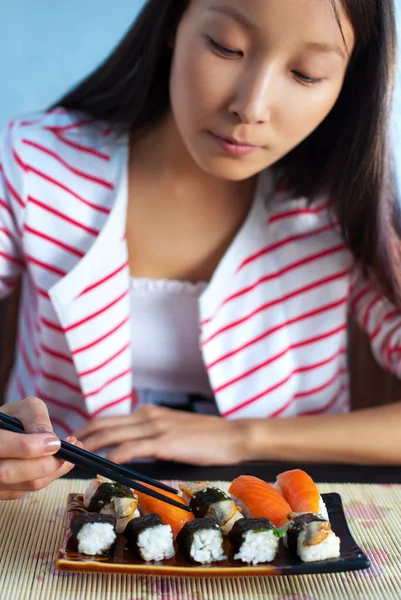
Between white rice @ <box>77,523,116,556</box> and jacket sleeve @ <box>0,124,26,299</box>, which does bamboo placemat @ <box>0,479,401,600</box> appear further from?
jacket sleeve @ <box>0,124,26,299</box>

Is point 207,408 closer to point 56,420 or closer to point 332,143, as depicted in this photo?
point 56,420

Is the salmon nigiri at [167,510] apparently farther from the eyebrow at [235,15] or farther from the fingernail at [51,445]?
the eyebrow at [235,15]

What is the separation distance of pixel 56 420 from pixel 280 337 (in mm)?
443

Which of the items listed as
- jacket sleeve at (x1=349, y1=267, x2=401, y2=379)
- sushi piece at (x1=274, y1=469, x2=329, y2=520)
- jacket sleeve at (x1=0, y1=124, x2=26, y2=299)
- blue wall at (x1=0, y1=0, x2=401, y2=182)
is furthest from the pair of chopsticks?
blue wall at (x1=0, y1=0, x2=401, y2=182)

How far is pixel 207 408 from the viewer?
139cm

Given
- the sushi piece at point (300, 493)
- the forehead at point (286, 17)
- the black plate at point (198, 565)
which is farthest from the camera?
the forehead at point (286, 17)

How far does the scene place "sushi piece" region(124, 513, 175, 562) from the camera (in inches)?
26.3

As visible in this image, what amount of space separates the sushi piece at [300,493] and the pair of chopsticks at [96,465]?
0.11 meters

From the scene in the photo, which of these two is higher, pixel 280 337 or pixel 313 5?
pixel 313 5

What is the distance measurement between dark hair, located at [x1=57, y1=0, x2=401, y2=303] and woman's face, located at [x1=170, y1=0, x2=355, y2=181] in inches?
2.7

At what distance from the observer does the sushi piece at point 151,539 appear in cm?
67

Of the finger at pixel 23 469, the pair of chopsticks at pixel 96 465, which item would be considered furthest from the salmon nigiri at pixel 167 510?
the finger at pixel 23 469

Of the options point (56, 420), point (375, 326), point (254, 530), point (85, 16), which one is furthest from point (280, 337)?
point (85, 16)

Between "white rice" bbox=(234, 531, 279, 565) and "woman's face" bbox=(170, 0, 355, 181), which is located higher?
"woman's face" bbox=(170, 0, 355, 181)
